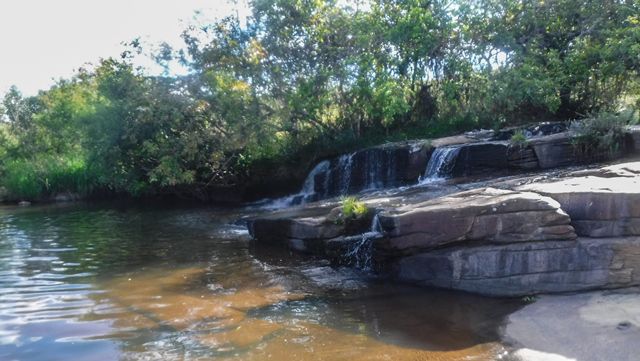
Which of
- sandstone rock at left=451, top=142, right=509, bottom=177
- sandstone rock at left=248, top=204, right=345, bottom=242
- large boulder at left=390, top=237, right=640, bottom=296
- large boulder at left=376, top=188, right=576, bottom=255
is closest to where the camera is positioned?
large boulder at left=390, top=237, right=640, bottom=296

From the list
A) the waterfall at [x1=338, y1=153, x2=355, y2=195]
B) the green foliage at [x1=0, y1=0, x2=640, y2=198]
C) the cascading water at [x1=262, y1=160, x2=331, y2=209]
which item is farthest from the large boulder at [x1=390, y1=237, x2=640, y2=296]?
the green foliage at [x1=0, y1=0, x2=640, y2=198]

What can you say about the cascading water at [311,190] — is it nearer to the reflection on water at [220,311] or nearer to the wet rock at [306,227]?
the wet rock at [306,227]

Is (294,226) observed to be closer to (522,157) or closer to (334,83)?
(522,157)

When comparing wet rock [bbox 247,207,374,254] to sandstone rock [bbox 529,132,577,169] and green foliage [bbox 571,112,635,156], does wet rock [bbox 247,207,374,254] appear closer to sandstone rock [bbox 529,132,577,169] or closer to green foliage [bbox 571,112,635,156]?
sandstone rock [bbox 529,132,577,169]

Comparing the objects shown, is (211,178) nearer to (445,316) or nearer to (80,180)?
(80,180)

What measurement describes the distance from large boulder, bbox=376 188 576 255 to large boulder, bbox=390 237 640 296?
0.15 meters

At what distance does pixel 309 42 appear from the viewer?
18.6 m

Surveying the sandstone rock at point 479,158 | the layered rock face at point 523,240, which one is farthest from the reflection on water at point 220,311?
the sandstone rock at point 479,158

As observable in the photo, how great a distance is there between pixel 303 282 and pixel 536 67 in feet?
44.4

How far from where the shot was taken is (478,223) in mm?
7461

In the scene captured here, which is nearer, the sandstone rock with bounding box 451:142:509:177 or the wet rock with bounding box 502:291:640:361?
the wet rock with bounding box 502:291:640:361

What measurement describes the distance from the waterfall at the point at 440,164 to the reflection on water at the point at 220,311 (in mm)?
5478

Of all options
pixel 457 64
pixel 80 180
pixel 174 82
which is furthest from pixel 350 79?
pixel 80 180

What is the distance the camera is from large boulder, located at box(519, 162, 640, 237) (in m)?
7.15
